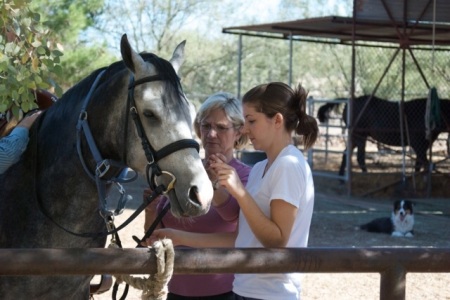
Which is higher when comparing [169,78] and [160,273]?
[169,78]

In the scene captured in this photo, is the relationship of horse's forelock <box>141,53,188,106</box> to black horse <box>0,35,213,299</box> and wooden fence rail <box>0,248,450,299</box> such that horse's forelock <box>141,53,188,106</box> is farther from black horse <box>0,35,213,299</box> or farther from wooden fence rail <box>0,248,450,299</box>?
wooden fence rail <box>0,248,450,299</box>

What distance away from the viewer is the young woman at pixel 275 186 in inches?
113

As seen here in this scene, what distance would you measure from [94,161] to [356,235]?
780cm

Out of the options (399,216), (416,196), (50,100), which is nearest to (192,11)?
(416,196)

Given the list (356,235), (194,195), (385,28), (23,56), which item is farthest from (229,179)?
(385,28)

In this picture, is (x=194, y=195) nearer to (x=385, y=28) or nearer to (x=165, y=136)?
(x=165, y=136)

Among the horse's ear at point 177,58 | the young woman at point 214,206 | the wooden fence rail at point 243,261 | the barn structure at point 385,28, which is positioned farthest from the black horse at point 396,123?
the wooden fence rail at point 243,261

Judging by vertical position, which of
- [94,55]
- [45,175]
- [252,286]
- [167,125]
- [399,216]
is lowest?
[399,216]

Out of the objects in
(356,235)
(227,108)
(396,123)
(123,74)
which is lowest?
(356,235)

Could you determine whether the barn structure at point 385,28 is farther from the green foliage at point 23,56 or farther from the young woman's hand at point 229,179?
the young woman's hand at point 229,179

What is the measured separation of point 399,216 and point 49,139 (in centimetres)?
790

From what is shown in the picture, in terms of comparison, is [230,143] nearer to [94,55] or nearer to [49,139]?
[49,139]

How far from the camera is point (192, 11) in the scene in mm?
28219

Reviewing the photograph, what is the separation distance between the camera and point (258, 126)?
305cm
